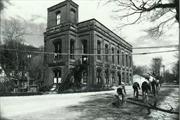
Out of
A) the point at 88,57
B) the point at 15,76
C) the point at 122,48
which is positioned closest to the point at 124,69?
the point at 122,48

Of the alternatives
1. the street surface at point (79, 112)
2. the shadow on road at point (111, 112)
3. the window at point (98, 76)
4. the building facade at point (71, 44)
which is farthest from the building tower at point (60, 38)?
the shadow on road at point (111, 112)

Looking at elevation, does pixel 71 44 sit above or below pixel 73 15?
below

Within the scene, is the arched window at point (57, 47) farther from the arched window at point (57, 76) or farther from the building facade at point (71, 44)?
the arched window at point (57, 76)

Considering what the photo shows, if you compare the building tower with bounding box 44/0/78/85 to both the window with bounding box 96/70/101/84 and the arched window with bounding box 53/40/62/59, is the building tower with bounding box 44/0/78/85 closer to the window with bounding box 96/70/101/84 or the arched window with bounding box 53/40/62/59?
the arched window with bounding box 53/40/62/59

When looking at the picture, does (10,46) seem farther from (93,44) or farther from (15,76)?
(93,44)

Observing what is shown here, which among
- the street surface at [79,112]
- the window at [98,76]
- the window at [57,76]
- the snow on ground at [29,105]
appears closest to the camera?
the street surface at [79,112]

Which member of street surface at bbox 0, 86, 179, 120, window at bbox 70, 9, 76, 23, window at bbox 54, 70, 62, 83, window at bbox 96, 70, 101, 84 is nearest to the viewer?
street surface at bbox 0, 86, 179, 120

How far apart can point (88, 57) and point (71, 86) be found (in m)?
4.64

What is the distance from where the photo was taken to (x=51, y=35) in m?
27.0

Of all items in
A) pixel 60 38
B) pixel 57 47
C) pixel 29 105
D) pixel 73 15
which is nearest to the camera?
pixel 29 105

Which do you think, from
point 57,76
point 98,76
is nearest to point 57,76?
point 57,76

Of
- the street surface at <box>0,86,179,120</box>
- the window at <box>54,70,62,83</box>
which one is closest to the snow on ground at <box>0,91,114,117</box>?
the street surface at <box>0,86,179,120</box>

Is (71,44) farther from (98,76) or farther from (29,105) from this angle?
(29,105)

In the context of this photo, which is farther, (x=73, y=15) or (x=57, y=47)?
(x=57, y=47)
